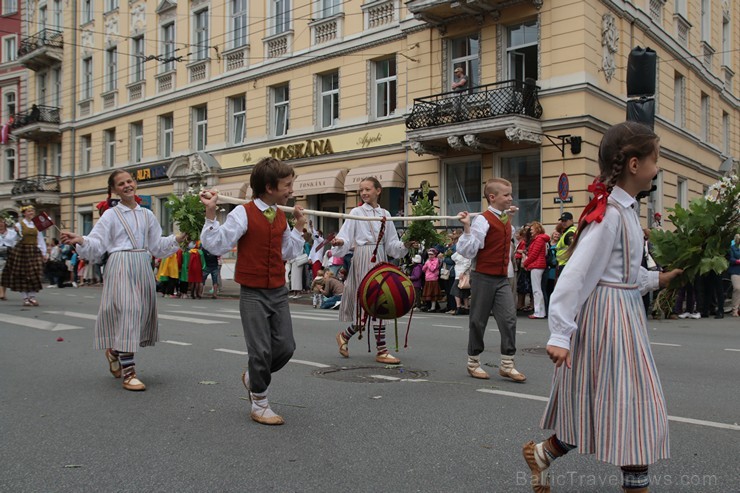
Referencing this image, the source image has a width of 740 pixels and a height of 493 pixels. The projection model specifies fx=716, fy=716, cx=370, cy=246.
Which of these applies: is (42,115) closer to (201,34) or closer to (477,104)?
(201,34)

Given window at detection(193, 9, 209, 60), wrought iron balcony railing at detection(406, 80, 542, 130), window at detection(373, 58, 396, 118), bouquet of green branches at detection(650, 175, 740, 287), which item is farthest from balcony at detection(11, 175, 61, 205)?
bouquet of green branches at detection(650, 175, 740, 287)

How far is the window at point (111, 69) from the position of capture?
1428 inches

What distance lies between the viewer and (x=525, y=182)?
20984mm

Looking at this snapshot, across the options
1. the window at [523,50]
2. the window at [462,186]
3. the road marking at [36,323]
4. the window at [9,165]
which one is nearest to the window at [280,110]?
the window at [462,186]

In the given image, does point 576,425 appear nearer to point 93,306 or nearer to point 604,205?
point 604,205

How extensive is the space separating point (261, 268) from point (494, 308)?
2.69 meters

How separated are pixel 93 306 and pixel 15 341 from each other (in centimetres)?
702

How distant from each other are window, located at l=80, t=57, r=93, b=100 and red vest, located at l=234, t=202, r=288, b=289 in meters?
36.7

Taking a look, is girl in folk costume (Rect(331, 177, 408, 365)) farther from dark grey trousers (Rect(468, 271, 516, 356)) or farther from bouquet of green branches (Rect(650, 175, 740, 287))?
bouquet of green branches (Rect(650, 175, 740, 287))

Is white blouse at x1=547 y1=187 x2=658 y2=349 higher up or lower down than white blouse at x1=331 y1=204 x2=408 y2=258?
lower down

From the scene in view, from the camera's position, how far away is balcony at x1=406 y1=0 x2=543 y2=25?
20562 mm

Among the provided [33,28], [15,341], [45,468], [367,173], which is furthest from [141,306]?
[33,28]

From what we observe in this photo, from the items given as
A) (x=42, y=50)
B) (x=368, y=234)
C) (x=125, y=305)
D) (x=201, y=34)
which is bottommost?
(x=125, y=305)

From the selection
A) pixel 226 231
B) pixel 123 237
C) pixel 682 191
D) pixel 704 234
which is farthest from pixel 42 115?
pixel 226 231
